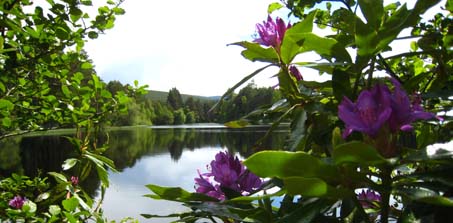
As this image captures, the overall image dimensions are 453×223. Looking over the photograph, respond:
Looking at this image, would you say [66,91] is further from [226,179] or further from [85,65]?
[226,179]

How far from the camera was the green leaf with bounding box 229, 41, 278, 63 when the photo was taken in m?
0.57

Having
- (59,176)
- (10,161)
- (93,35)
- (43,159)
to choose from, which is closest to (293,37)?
(59,176)

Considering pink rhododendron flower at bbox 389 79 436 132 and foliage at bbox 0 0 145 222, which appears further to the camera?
foliage at bbox 0 0 145 222

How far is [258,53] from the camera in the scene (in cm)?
58

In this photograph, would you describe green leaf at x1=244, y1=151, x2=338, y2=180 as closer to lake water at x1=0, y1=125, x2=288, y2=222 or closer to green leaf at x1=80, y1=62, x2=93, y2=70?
green leaf at x1=80, y1=62, x2=93, y2=70

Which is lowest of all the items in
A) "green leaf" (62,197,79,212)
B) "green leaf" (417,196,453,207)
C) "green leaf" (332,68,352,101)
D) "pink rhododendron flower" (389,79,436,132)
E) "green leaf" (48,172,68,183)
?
"green leaf" (62,197,79,212)

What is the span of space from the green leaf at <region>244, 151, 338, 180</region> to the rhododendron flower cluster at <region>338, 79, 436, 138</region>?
2.5 inches

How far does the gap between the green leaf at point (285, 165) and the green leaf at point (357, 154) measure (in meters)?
0.03

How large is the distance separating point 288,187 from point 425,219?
123mm

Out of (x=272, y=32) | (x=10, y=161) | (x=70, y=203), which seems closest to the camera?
(x=272, y=32)

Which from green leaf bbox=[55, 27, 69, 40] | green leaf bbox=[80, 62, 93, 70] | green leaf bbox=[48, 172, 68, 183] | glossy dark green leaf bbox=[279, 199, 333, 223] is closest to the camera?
glossy dark green leaf bbox=[279, 199, 333, 223]

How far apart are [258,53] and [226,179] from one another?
0.22 meters

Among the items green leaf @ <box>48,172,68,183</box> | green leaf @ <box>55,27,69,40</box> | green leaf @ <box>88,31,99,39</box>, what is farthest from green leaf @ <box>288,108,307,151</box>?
green leaf @ <box>88,31,99,39</box>

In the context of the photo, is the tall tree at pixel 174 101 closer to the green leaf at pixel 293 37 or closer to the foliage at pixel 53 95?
the foliage at pixel 53 95
